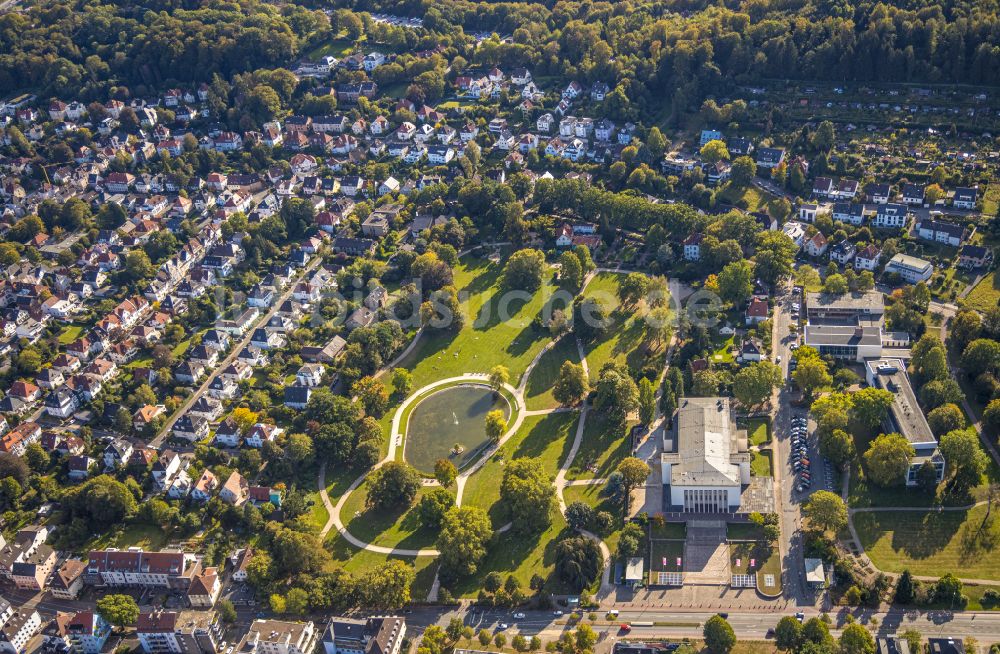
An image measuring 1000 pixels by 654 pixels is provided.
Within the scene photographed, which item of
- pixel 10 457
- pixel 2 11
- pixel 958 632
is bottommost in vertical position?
pixel 958 632

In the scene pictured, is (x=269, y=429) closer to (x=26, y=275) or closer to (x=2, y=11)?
(x=26, y=275)

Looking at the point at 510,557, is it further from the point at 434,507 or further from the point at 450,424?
the point at 450,424

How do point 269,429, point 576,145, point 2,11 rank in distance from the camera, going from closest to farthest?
point 269,429, point 576,145, point 2,11

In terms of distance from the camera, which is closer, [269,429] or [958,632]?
[958,632]

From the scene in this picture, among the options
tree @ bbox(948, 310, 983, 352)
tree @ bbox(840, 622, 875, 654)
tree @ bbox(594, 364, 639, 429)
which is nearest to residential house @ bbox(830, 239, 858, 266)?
tree @ bbox(948, 310, 983, 352)

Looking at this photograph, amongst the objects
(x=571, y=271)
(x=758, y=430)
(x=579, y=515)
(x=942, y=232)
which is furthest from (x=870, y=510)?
(x=571, y=271)

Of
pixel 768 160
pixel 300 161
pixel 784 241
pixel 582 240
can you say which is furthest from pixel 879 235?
pixel 300 161

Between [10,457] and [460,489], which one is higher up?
[10,457]

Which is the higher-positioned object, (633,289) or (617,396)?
(633,289)

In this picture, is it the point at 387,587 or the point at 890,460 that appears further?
the point at 890,460
